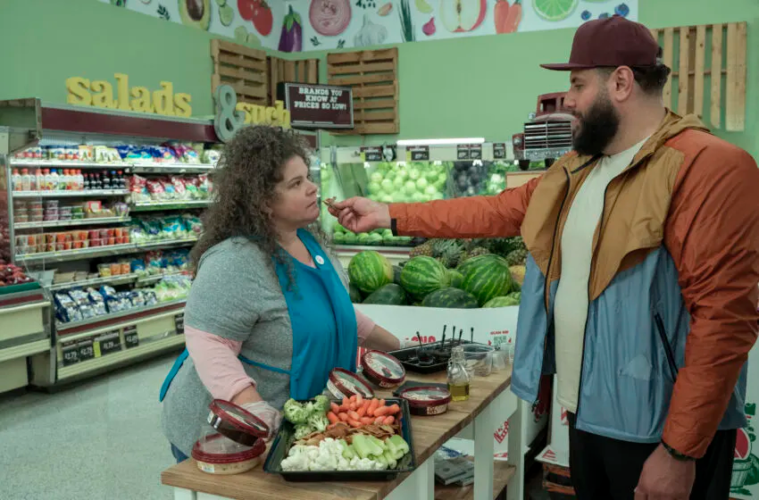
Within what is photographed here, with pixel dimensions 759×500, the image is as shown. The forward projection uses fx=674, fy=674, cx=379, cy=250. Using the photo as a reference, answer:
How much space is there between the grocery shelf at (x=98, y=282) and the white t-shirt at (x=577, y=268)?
466 centimetres

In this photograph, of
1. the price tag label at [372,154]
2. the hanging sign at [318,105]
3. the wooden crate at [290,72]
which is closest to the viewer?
the price tag label at [372,154]

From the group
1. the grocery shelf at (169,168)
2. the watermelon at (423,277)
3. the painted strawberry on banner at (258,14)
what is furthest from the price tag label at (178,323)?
the painted strawberry on banner at (258,14)

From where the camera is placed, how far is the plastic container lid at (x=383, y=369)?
224 centimetres

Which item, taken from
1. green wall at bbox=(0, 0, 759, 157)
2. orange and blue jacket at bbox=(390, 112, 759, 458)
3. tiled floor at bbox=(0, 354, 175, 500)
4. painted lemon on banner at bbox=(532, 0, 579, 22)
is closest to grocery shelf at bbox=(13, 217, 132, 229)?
tiled floor at bbox=(0, 354, 175, 500)

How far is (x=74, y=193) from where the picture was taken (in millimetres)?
5660

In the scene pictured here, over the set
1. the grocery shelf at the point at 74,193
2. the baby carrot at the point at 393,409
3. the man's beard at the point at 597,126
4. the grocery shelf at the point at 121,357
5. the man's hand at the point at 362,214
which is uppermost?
the man's beard at the point at 597,126

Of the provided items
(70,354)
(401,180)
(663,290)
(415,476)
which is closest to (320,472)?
(415,476)

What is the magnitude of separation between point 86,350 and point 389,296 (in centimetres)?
305

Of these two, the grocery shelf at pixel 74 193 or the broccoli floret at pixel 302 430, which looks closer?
the broccoli floret at pixel 302 430

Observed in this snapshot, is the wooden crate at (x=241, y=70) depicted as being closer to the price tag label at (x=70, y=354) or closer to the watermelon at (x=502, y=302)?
the price tag label at (x=70, y=354)

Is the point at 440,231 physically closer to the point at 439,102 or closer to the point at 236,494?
the point at 236,494

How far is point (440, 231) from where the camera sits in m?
2.25

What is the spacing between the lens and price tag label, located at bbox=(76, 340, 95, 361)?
18.0 ft

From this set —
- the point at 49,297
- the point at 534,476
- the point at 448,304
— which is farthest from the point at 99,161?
the point at 534,476
